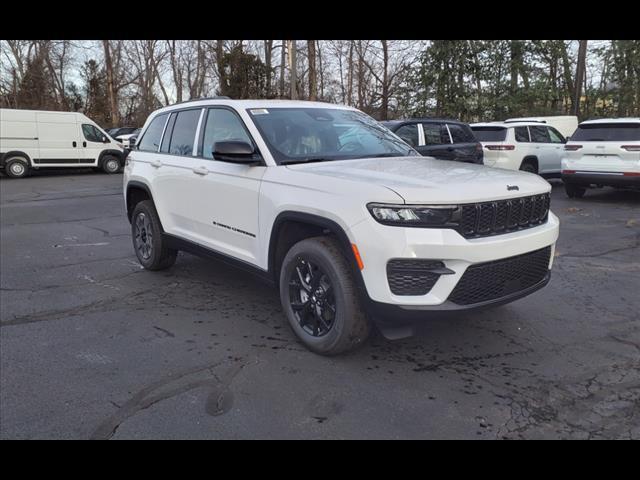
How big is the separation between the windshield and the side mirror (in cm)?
17

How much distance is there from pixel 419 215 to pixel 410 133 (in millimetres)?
7367

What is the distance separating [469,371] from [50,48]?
45422 millimetres

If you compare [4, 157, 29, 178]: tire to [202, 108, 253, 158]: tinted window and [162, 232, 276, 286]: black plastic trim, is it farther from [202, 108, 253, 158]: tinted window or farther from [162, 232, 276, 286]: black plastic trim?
[202, 108, 253, 158]: tinted window

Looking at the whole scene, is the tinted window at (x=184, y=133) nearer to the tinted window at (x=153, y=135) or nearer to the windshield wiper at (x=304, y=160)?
the tinted window at (x=153, y=135)

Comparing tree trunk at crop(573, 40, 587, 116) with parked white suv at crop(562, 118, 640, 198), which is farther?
tree trunk at crop(573, 40, 587, 116)

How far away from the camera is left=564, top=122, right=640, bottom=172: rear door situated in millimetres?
10227

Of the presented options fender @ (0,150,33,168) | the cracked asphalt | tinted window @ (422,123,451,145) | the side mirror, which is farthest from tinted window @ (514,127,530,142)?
fender @ (0,150,33,168)

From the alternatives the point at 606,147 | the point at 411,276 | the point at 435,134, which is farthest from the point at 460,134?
the point at 411,276

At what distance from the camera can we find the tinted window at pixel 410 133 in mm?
10078

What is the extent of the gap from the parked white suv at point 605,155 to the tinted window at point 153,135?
8914 millimetres

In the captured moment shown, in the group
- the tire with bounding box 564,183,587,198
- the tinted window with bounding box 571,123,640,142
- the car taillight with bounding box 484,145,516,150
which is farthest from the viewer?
the car taillight with bounding box 484,145,516,150

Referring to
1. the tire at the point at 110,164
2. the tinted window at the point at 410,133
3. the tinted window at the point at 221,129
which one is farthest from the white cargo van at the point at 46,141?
the tinted window at the point at 221,129

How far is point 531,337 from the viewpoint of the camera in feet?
13.2

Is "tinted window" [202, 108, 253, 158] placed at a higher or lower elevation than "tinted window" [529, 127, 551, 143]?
lower
